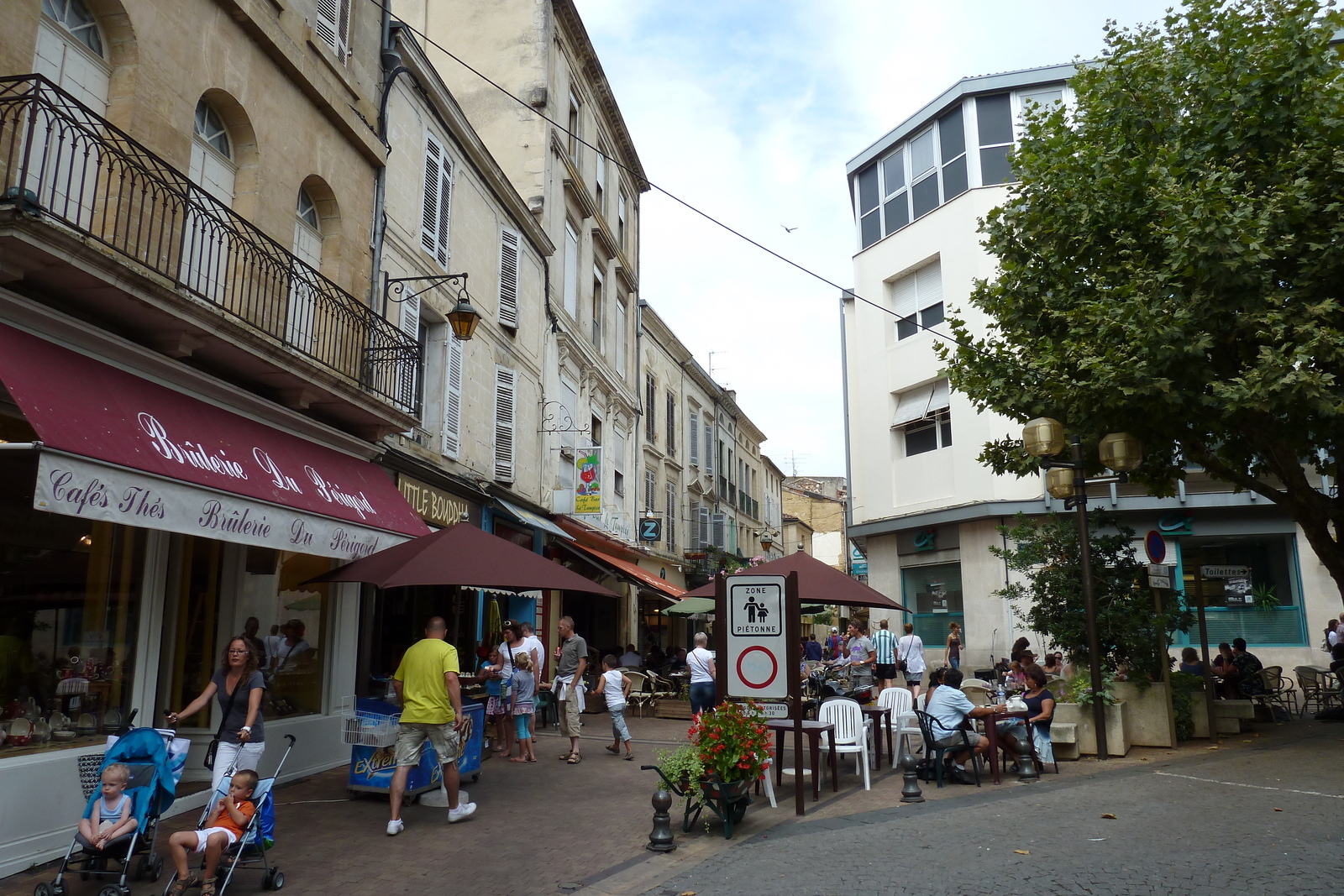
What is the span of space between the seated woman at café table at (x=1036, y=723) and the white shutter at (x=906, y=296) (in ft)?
52.5

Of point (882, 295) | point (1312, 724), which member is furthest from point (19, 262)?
point (882, 295)

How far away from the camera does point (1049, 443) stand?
35.4 feet

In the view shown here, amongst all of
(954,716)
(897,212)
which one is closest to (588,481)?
(954,716)

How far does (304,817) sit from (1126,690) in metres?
9.15

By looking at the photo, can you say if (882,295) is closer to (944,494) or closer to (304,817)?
(944,494)

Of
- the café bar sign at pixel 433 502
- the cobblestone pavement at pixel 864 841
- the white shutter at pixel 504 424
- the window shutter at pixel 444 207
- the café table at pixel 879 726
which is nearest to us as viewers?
the cobblestone pavement at pixel 864 841

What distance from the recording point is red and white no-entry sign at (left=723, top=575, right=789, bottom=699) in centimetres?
808

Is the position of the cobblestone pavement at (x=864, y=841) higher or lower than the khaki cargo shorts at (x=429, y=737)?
lower

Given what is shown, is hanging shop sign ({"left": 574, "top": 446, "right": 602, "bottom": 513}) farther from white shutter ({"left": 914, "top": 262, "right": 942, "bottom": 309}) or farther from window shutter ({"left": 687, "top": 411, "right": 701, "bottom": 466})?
window shutter ({"left": 687, "top": 411, "right": 701, "bottom": 466})

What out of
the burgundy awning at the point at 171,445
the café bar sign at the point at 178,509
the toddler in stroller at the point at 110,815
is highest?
the burgundy awning at the point at 171,445

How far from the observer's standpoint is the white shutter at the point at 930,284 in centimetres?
2459

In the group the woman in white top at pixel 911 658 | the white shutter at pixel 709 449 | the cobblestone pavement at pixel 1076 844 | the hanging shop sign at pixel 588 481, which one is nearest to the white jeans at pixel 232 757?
the cobblestone pavement at pixel 1076 844

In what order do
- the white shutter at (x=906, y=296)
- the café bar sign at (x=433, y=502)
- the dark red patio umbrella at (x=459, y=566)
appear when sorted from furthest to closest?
the white shutter at (x=906, y=296)
the café bar sign at (x=433, y=502)
the dark red patio umbrella at (x=459, y=566)

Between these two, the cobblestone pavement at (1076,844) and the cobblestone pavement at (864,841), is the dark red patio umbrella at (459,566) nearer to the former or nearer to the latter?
the cobblestone pavement at (864,841)
